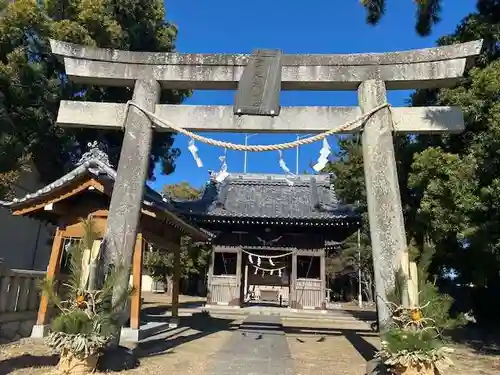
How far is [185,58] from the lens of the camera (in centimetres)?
707

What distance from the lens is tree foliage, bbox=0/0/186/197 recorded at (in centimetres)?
1323

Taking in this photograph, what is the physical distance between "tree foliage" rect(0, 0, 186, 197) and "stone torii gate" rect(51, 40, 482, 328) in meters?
7.59

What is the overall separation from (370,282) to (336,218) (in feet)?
50.5

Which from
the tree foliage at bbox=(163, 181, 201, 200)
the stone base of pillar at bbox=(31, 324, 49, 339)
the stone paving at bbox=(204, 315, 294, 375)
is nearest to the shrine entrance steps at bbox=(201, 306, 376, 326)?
the stone paving at bbox=(204, 315, 294, 375)

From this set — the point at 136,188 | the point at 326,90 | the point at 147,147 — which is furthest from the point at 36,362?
the point at 326,90

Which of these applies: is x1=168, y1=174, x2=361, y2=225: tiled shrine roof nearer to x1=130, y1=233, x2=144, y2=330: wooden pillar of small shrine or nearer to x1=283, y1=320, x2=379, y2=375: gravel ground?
x1=283, y1=320, x2=379, y2=375: gravel ground

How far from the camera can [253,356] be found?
747 cm

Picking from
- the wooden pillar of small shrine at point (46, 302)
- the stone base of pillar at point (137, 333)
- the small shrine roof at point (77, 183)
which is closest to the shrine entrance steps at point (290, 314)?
the stone base of pillar at point (137, 333)

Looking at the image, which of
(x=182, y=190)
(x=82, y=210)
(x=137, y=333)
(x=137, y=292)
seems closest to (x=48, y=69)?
(x=82, y=210)

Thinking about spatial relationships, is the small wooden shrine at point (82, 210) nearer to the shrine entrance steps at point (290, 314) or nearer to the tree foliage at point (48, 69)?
the tree foliage at point (48, 69)

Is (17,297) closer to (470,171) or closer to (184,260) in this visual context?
(470,171)

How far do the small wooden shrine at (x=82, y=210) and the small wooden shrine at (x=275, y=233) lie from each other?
342 inches

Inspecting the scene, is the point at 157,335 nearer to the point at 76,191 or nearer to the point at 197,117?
the point at 76,191

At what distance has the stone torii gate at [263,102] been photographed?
6.35 m
